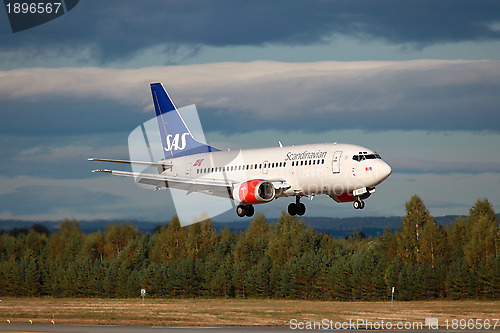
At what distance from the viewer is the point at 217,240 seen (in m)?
198

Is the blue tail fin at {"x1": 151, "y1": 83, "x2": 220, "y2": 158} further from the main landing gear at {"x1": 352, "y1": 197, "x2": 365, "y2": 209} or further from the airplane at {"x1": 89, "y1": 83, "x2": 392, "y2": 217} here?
the main landing gear at {"x1": 352, "y1": 197, "x2": 365, "y2": 209}

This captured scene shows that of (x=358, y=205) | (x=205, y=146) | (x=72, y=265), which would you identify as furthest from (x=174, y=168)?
(x=72, y=265)

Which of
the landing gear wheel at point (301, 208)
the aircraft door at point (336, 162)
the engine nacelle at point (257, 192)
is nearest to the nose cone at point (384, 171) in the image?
the aircraft door at point (336, 162)

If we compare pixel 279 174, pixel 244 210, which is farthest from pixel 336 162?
pixel 244 210

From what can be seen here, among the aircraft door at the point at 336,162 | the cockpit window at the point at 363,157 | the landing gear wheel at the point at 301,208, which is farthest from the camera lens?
the landing gear wheel at the point at 301,208

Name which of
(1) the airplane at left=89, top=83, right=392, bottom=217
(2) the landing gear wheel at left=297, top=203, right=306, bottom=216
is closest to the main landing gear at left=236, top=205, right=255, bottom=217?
(1) the airplane at left=89, top=83, right=392, bottom=217

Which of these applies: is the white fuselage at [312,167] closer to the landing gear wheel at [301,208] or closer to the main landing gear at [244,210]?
the main landing gear at [244,210]

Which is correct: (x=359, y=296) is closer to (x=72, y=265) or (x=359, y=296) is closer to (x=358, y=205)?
(x=72, y=265)

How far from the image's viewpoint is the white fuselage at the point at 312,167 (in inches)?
2598

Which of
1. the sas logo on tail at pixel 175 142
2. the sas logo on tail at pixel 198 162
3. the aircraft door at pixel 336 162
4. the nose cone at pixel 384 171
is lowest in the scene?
the nose cone at pixel 384 171

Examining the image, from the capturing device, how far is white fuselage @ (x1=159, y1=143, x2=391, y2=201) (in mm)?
66000

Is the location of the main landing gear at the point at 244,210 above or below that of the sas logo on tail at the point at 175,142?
below

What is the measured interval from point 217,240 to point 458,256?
195 ft

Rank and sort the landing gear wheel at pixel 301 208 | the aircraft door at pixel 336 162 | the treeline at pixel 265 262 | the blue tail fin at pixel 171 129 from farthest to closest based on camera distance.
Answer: the treeline at pixel 265 262, the blue tail fin at pixel 171 129, the landing gear wheel at pixel 301 208, the aircraft door at pixel 336 162
